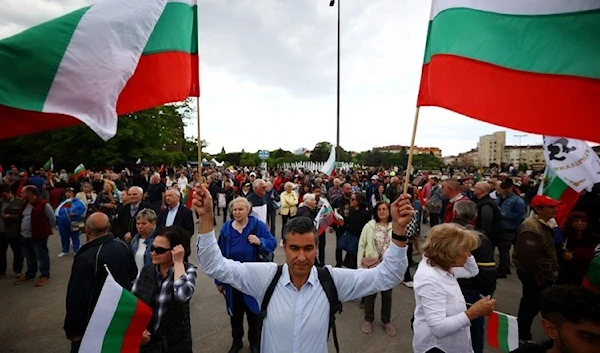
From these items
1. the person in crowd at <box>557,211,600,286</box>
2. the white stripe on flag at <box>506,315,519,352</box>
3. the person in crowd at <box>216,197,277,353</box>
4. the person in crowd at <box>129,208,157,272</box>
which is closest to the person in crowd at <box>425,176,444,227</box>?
the person in crowd at <box>557,211,600,286</box>

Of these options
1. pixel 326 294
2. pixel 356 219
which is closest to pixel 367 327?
pixel 356 219

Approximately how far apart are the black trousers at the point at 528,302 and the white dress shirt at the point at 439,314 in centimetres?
216

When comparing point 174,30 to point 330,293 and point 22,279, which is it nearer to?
point 330,293

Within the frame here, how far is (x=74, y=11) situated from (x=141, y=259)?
8.63ft

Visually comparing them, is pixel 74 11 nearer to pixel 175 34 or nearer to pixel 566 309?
pixel 175 34

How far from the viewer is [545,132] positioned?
1.96m

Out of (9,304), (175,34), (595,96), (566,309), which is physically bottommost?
(9,304)

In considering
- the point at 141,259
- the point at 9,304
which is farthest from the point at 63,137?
the point at 141,259

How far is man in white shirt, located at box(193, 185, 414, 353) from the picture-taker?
73.7 inches

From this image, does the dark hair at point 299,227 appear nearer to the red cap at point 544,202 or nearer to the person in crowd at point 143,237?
the person in crowd at point 143,237

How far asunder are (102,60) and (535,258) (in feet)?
15.7

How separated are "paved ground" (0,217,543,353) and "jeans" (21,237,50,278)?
28 centimetres

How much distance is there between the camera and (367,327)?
4.43m

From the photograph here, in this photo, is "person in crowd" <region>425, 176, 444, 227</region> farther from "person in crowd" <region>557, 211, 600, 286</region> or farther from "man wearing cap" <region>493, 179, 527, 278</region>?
"person in crowd" <region>557, 211, 600, 286</region>
